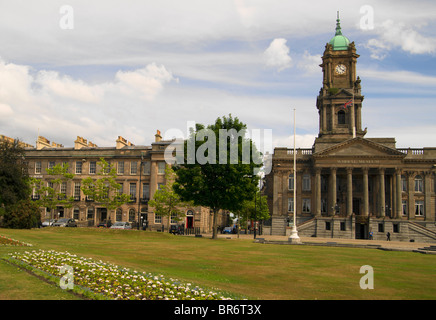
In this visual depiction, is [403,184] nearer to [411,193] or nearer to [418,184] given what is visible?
[411,193]

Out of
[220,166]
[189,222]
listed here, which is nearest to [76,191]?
[189,222]

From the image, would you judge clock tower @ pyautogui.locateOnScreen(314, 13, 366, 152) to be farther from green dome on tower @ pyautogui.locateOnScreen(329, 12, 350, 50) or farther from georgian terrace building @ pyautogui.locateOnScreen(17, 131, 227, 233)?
georgian terrace building @ pyautogui.locateOnScreen(17, 131, 227, 233)

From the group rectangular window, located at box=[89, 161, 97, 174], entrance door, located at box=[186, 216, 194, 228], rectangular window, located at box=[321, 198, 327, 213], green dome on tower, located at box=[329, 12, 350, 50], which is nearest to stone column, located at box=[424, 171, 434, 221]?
rectangular window, located at box=[321, 198, 327, 213]

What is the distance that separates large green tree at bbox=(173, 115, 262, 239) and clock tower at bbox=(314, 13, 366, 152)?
3950cm

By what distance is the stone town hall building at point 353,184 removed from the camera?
67.1 meters

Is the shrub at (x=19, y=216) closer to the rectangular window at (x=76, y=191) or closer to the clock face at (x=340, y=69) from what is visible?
the rectangular window at (x=76, y=191)

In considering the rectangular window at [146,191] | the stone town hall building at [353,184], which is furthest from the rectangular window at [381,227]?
the rectangular window at [146,191]

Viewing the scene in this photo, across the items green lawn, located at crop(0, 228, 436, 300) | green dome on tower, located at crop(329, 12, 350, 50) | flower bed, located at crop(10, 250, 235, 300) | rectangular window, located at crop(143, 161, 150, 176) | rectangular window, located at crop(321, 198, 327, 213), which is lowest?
green lawn, located at crop(0, 228, 436, 300)

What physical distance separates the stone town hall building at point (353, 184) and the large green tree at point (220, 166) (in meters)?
28.9

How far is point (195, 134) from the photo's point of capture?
144 ft

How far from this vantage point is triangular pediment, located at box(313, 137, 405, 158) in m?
68.6
